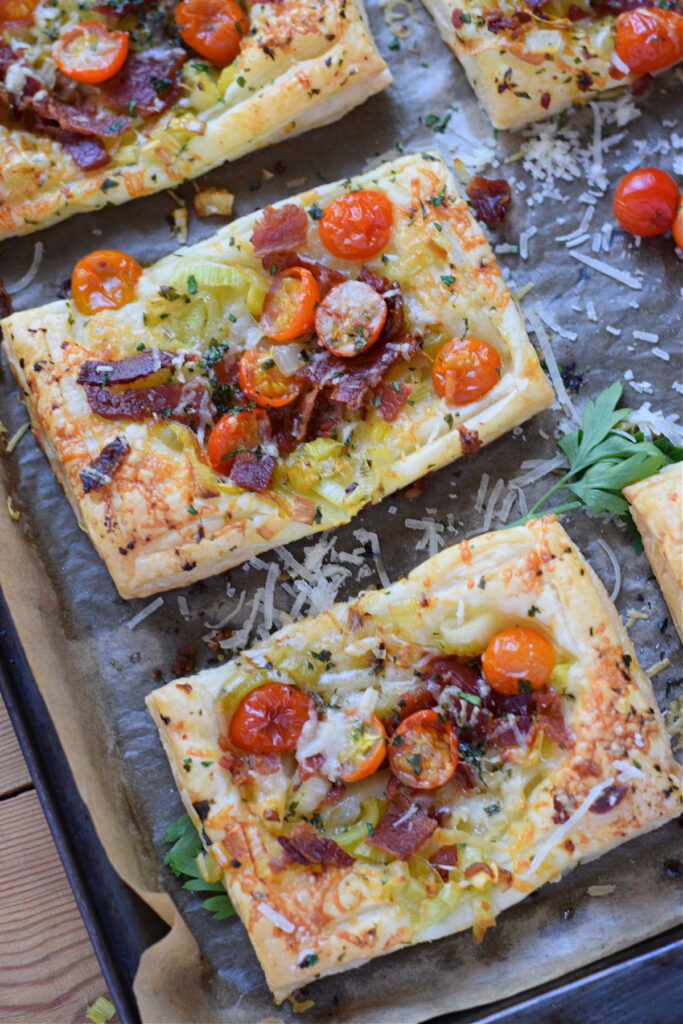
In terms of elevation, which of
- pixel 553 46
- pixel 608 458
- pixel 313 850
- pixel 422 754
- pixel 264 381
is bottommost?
pixel 313 850

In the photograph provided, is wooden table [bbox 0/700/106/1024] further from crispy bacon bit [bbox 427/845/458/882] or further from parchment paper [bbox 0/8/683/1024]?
crispy bacon bit [bbox 427/845/458/882]

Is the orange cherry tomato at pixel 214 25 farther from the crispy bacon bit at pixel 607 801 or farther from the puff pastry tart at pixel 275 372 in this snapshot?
the crispy bacon bit at pixel 607 801

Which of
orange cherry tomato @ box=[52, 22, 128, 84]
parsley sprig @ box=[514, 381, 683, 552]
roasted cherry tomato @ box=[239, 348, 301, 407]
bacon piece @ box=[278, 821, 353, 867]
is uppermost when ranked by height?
orange cherry tomato @ box=[52, 22, 128, 84]

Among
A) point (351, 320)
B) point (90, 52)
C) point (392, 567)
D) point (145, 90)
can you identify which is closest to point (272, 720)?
point (392, 567)

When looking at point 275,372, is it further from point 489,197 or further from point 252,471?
point 489,197

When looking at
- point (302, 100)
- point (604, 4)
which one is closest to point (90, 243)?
point (302, 100)

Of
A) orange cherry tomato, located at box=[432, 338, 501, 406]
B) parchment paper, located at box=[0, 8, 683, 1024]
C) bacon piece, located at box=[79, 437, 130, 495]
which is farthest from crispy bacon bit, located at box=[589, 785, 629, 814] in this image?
bacon piece, located at box=[79, 437, 130, 495]
